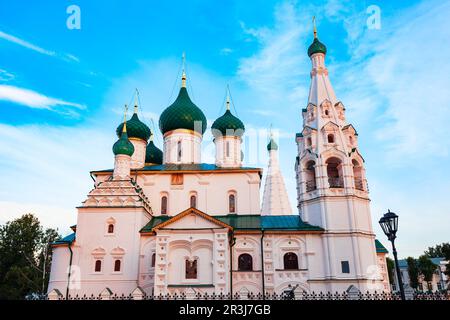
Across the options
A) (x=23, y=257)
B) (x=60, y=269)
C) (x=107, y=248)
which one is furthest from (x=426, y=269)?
(x=23, y=257)

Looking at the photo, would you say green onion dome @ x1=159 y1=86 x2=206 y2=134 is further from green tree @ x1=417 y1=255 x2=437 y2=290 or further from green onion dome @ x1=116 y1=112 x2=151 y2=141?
green tree @ x1=417 y1=255 x2=437 y2=290

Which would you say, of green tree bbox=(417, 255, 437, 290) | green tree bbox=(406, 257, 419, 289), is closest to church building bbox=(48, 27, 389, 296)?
green tree bbox=(417, 255, 437, 290)

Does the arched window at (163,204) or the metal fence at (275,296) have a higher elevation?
the arched window at (163,204)

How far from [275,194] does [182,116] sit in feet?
64.0

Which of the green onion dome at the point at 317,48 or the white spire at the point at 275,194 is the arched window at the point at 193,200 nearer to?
the green onion dome at the point at 317,48

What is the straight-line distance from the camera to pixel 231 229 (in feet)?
73.8

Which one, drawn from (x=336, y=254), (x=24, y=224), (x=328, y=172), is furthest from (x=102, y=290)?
(x=24, y=224)

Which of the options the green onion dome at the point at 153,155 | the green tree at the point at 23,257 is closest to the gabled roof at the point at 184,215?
the green onion dome at the point at 153,155

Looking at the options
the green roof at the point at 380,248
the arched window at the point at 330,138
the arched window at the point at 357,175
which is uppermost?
the arched window at the point at 330,138

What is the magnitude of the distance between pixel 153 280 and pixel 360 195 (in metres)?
15.0

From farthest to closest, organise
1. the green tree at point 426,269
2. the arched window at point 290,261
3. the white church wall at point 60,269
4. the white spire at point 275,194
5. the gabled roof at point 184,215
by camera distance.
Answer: the green tree at point 426,269 < the white spire at point 275,194 < the arched window at point 290,261 < the white church wall at point 60,269 < the gabled roof at point 184,215

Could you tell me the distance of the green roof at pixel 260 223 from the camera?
80.2ft

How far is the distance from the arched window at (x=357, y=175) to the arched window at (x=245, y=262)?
9.00m
